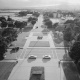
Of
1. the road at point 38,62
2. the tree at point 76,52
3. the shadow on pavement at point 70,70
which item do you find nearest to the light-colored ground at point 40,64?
the road at point 38,62

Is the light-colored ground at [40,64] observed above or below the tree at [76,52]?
below

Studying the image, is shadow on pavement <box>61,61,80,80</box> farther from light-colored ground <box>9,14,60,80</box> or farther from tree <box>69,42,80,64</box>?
tree <box>69,42,80,64</box>

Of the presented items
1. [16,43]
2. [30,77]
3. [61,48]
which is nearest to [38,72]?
[30,77]

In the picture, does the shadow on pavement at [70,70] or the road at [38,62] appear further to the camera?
the road at [38,62]

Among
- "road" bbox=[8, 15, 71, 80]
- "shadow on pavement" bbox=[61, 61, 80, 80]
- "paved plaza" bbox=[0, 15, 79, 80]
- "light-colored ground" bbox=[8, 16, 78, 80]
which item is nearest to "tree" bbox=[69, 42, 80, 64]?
"shadow on pavement" bbox=[61, 61, 80, 80]

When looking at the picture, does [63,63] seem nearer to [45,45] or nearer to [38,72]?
[38,72]

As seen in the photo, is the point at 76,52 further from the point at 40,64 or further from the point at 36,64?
the point at 36,64

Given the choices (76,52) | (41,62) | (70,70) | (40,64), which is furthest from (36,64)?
(76,52)

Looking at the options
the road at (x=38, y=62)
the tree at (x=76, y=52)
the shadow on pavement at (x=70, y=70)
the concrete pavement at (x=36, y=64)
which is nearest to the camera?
the shadow on pavement at (x=70, y=70)

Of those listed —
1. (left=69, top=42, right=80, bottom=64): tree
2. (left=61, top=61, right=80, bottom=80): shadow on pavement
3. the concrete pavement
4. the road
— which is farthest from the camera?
(left=69, top=42, right=80, bottom=64): tree

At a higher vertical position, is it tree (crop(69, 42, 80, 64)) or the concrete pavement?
tree (crop(69, 42, 80, 64))

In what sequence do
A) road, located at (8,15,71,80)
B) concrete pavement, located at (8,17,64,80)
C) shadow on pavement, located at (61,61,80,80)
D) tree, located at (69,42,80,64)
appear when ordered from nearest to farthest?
shadow on pavement, located at (61,61,80,80) → concrete pavement, located at (8,17,64,80) → road, located at (8,15,71,80) → tree, located at (69,42,80,64)

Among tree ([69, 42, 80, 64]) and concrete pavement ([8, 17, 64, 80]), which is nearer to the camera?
concrete pavement ([8, 17, 64, 80])

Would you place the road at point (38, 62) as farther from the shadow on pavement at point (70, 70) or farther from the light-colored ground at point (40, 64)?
the shadow on pavement at point (70, 70)
